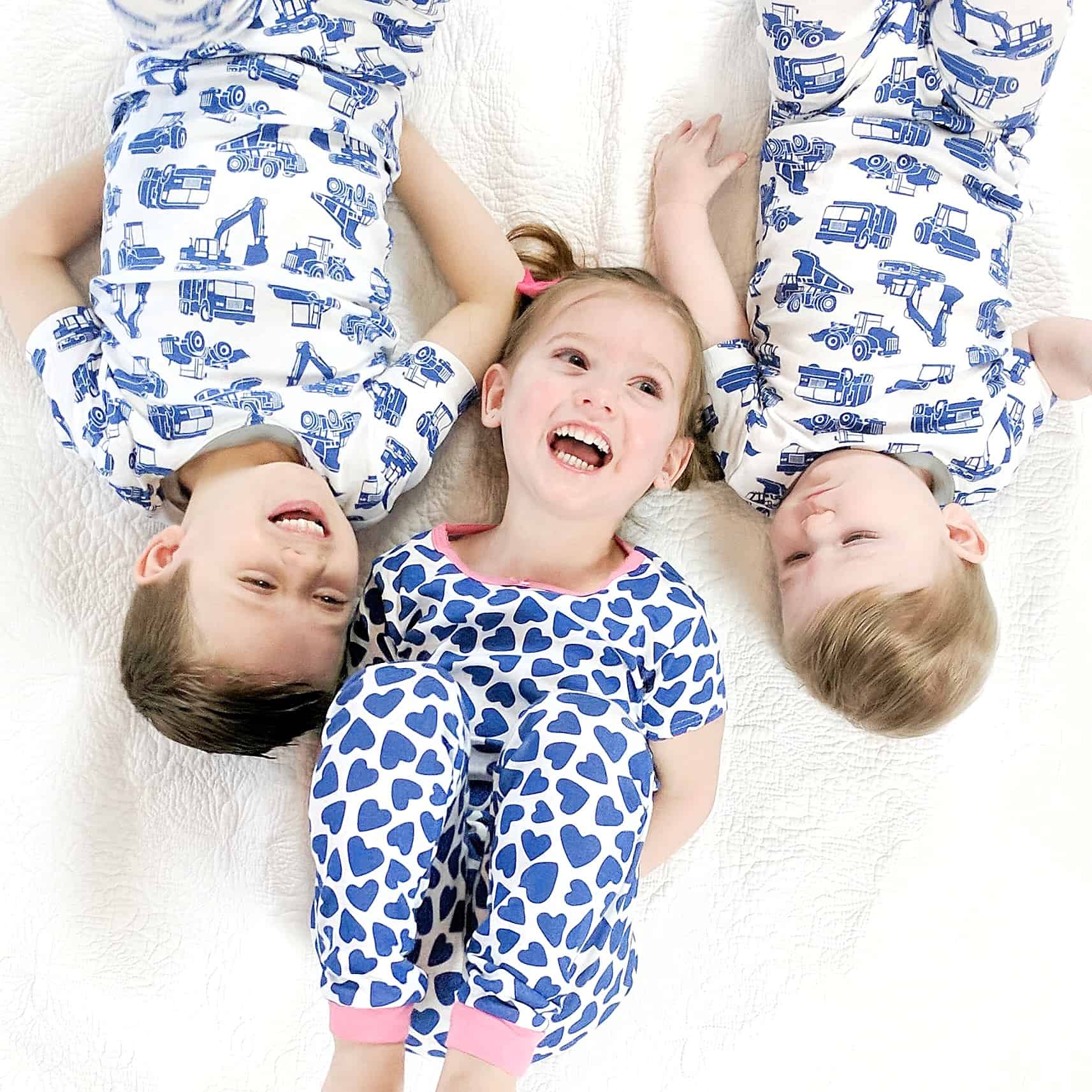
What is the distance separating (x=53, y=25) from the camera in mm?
1220

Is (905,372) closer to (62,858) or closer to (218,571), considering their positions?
(218,571)

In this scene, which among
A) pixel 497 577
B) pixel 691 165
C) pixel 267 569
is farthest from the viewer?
pixel 691 165

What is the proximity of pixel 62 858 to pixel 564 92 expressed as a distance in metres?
0.97

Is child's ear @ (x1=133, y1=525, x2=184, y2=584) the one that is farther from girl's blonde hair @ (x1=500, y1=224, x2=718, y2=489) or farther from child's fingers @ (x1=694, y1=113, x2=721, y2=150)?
child's fingers @ (x1=694, y1=113, x2=721, y2=150)

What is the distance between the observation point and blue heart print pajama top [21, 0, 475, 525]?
3.53 feet

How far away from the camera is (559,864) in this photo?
0.88m

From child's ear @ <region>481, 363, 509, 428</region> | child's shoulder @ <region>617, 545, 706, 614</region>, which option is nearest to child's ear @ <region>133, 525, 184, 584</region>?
child's ear @ <region>481, 363, 509, 428</region>

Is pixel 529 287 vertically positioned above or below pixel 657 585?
above

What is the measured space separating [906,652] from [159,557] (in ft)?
2.26

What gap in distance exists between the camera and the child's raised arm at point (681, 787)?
1.06 m

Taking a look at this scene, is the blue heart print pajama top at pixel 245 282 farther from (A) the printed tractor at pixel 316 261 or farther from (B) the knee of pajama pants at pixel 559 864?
(B) the knee of pajama pants at pixel 559 864

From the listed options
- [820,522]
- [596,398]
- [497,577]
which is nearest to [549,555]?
[497,577]

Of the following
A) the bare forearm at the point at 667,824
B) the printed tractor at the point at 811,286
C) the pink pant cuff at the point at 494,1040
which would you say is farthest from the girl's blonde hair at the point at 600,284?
the pink pant cuff at the point at 494,1040

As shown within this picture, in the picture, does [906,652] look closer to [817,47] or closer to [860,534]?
[860,534]
